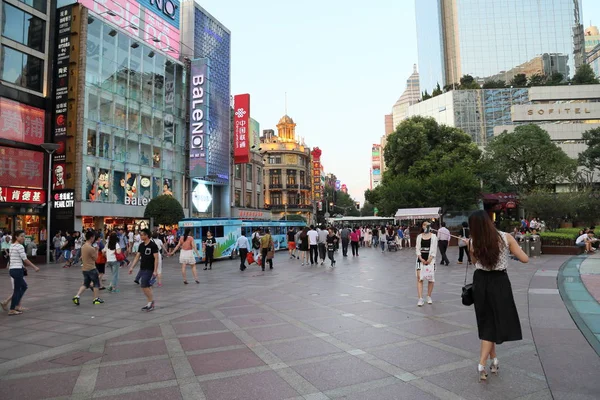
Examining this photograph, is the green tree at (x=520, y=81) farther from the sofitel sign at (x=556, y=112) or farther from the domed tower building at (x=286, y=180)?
the domed tower building at (x=286, y=180)

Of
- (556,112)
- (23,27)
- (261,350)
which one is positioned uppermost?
(556,112)

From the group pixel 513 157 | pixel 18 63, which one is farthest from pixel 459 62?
pixel 18 63

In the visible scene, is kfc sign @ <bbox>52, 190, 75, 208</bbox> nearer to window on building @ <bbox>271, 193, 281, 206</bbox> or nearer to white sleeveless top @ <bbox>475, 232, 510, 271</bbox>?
white sleeveless top @ <bbox>475, 232, 510, 271</bbox>

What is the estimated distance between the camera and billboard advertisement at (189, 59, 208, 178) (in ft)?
131

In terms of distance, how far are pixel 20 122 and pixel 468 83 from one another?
2526 inches

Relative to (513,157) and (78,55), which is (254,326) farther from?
(513,157)

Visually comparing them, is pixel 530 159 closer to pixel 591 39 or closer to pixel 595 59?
pixel 595 59

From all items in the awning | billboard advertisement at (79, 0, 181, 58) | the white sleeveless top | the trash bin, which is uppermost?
billboard advertisement at (79, 0, 181, 58)

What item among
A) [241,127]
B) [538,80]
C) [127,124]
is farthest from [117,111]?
[538,80]

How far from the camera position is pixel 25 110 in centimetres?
2681

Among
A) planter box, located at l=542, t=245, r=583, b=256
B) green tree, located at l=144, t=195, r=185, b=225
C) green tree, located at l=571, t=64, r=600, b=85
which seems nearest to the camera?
planter box, located at l=542, t=245, r=583, b=256

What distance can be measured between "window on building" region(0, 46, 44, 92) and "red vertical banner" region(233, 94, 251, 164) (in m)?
20.5

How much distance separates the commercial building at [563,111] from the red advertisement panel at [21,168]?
59.4 meters

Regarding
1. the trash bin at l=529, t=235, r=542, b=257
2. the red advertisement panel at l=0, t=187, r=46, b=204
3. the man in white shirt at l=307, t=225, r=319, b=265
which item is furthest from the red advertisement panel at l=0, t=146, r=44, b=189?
the trash bin at l=529, t=235, r=542, b=257
